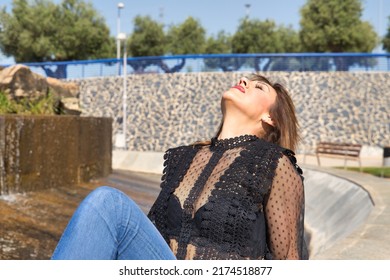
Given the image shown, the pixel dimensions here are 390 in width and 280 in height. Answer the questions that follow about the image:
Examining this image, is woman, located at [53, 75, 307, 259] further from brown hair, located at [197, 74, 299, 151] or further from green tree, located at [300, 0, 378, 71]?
green tree, located at [300, 0, 378, 71]

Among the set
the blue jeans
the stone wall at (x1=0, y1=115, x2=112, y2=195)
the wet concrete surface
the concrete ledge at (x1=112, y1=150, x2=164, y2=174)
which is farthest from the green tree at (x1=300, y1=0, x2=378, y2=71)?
the blue jeans

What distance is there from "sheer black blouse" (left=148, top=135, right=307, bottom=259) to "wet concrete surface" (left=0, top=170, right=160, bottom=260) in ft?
13.0

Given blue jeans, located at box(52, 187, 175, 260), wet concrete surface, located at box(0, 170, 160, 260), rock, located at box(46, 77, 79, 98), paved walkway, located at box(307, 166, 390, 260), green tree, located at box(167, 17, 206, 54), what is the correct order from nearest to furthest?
blue jeans, located at box(52, 187, 175, 260)
paved walkway, located at box(307, 166, 390, 260)
wet concrete surface, located at box(0, 170, 160, 260)
rock, located at box(46, 77, 79, 98)
green tree, located at box(167, 17, 206, 54)

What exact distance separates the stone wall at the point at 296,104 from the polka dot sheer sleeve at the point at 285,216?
2345 centimetres

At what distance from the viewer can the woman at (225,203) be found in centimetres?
208

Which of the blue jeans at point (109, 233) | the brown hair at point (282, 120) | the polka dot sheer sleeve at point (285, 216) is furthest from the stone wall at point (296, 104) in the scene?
the blue jeans at point (109, 233)

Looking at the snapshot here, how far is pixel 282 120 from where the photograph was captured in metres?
2.69

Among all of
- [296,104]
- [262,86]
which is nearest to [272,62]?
[296,104]

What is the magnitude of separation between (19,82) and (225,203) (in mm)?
9113

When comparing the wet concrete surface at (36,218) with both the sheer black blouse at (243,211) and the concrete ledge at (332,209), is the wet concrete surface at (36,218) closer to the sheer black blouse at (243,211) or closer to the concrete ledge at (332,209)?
the concrete ledge at (332,209)

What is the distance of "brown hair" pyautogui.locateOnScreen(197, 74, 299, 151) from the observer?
267cm

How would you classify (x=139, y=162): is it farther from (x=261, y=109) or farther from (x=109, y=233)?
(x=109, y=233)

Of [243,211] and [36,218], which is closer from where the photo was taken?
[243,211]

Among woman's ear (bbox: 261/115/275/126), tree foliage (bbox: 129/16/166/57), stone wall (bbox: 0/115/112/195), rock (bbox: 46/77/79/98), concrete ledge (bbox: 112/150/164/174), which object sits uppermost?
tree foliage (bbox: 129/16/166/57)
